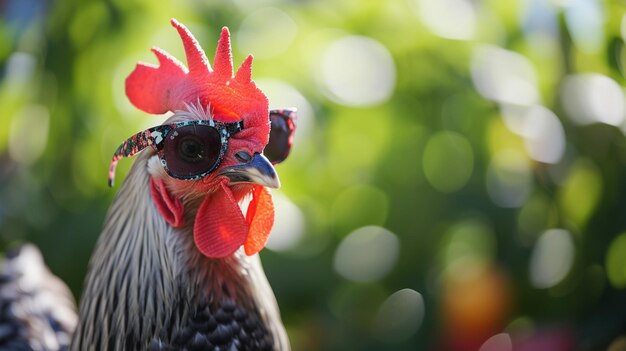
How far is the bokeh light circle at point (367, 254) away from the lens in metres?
2.59

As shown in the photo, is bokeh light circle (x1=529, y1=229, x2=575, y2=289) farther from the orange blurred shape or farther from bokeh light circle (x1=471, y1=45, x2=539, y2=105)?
bokeh light circle (x1=471, y1=45, x2=539, y2=105)

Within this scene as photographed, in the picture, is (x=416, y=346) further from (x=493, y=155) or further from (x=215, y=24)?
(x=215, y=24)

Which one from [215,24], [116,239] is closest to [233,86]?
[116,239]

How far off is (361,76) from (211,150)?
1.68 metres

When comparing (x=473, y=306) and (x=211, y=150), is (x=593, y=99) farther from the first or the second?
(x=211, y=150)

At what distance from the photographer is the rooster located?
117 centimetres

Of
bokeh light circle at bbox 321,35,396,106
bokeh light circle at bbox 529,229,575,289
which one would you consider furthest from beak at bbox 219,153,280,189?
bokeh light circle at bbox 529,229,575,289

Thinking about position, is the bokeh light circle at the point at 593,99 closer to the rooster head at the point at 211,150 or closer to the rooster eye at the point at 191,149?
the rooster head at the point at 211,150

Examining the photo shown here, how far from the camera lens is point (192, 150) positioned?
3.79 feet

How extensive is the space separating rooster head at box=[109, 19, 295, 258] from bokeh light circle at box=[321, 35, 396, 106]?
150cm

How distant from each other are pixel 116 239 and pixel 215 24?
5.53 ft

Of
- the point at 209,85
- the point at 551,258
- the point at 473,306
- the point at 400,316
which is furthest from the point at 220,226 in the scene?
the point at 551,258

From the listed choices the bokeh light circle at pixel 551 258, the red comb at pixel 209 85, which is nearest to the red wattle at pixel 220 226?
the red comb at pixel 209 85

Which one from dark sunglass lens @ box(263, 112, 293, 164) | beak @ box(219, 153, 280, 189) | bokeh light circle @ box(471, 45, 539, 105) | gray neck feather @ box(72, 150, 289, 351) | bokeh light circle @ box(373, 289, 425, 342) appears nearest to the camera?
beak @ box(219, 153, 280, 189)
